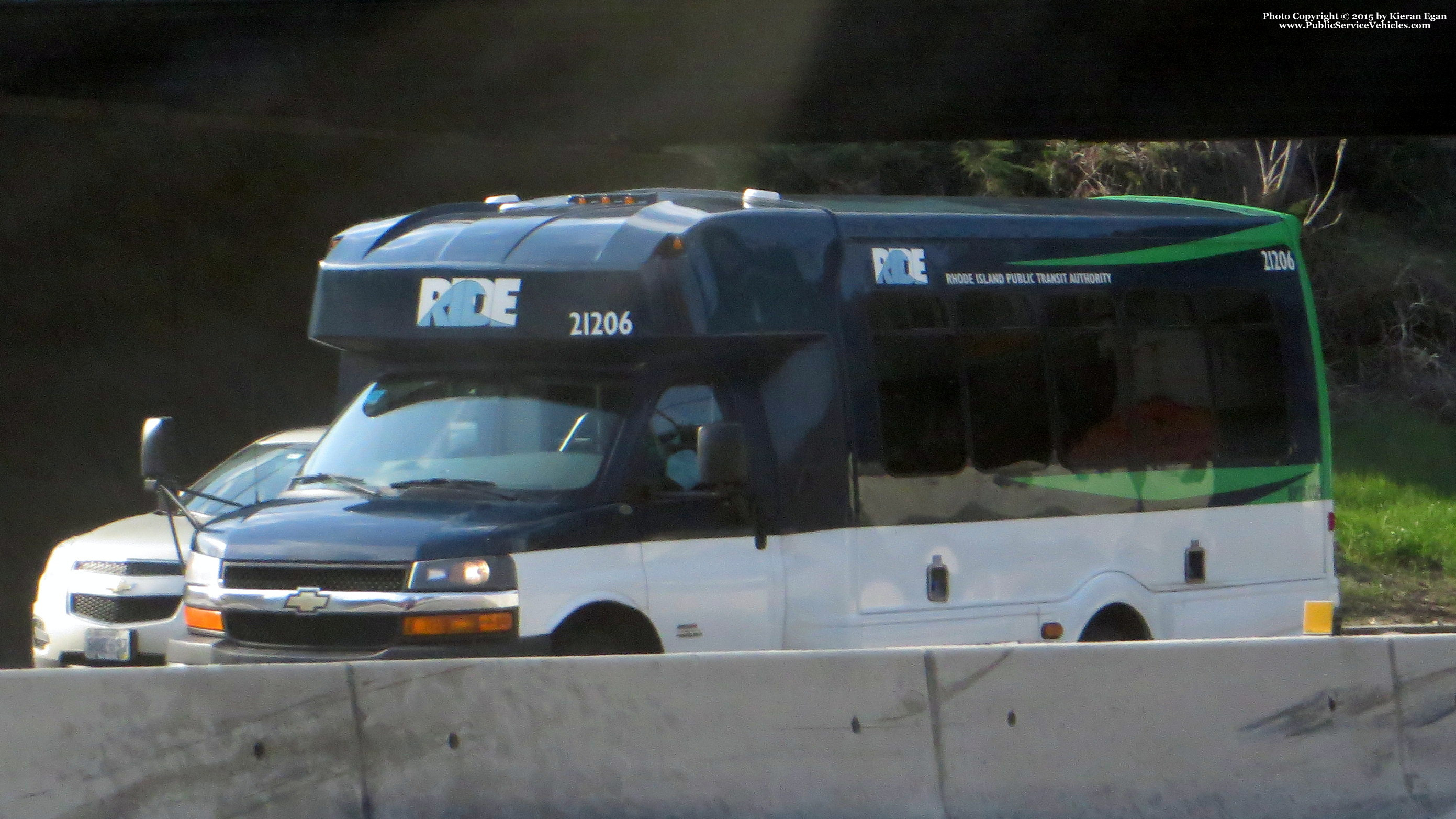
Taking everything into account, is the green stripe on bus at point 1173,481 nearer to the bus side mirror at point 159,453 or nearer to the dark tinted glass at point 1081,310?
the dark tinted glass at point 1081,310

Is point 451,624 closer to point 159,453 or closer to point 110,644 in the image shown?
point 159,453

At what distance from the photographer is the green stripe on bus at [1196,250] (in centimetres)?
1011

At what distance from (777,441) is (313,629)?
2.36 meters

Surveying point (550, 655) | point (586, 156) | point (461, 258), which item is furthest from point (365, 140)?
point (550, 655)

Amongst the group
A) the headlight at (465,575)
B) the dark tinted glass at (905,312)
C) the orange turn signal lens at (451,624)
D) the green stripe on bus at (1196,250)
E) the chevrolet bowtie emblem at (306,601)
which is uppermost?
the green stripe on bus at (1196,250)

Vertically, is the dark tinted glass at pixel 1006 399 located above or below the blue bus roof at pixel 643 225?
below

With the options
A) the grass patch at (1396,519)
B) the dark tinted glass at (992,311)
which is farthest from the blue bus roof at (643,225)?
the grass patch at (1396,519)

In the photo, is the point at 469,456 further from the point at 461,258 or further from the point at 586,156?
the point at 586,156

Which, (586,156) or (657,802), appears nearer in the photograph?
(657,802)

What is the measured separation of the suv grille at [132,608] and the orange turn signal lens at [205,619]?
2220mm

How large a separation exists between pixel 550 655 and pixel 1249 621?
488 cm

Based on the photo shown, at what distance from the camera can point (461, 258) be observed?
8.55 m

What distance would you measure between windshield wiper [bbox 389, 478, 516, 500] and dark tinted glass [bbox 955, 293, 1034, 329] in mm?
2912

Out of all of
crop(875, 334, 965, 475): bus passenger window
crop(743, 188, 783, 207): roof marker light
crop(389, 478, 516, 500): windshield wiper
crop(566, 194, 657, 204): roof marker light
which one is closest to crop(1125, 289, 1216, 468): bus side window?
crop(875, 334, 965, 475): bus passenger window
